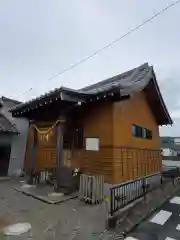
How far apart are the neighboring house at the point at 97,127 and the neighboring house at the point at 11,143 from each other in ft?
4.77

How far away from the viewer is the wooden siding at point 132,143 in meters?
7.73

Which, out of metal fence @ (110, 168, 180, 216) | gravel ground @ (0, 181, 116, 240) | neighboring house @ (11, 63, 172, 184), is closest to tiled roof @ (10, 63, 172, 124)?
neighboring house @ (11, 63, 172, 184)

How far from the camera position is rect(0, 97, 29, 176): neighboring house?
35.3 feet

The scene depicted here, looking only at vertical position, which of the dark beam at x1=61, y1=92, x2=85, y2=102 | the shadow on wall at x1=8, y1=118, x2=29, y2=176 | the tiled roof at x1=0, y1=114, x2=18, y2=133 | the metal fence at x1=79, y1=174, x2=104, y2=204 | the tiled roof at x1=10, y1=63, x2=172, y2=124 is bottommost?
the metal fence at x1=79, y1=174, x2=104, y2=204

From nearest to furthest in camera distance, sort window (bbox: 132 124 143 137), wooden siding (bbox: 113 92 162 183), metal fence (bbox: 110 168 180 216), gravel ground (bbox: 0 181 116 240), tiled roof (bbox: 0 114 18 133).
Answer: gravel ground (bbox: 0 181 116 240) < metal fence (bbox: 110 168 180 216) < wooden siding (bbox: 113 92 162 183) < window (bbox: 132 124 143 137) < tiled roof (bbox: 0 114 18 133)

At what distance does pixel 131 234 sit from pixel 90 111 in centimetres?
506

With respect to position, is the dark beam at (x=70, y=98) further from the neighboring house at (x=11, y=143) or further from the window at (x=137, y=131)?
the neighboring house at (x=11, y=143)

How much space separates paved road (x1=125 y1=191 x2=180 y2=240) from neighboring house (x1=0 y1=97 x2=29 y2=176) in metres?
8.23

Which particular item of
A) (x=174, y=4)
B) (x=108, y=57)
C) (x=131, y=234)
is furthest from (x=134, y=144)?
(x=174, y=4)

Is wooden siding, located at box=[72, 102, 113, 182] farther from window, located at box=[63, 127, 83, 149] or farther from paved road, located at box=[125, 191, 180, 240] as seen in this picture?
paved road, located at box=[125, 191, 180, 240]

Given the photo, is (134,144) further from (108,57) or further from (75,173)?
(108,57)

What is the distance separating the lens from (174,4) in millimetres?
5645

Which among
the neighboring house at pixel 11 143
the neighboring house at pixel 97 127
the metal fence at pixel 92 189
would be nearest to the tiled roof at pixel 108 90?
the neighboring house at pixel 97 127

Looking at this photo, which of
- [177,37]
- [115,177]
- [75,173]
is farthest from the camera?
[75,173]
